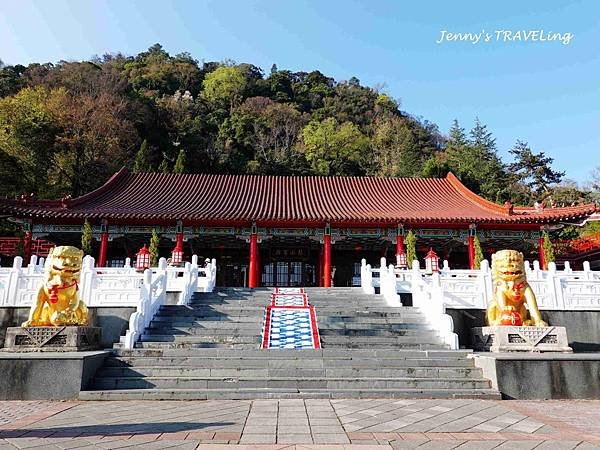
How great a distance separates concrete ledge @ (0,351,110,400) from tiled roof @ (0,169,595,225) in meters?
9.25

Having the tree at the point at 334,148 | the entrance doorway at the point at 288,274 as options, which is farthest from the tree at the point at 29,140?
the tree at the point at 334,148

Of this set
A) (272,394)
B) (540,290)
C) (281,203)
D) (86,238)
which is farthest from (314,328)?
(86,238)

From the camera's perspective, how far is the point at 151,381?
20.8ft

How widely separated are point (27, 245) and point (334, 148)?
33.6 m

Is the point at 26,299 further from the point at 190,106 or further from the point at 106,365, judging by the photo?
the point at 190,106

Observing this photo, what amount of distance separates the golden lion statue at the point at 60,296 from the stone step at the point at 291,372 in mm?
1193

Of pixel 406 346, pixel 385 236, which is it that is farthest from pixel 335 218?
pixel 406 346

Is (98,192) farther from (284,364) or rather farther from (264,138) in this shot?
(264,138)

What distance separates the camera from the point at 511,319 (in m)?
7.26

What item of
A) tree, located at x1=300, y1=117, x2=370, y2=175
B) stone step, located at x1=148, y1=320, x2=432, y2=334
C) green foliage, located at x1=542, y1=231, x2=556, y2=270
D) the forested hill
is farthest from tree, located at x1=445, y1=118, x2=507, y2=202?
stone step, located at x1=148, y1=320, x2=432, y2=334

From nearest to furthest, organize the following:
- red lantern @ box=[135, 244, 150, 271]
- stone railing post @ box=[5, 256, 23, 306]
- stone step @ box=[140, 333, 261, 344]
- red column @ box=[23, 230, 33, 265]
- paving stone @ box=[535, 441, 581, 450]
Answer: paving stone @ box=[535, 441, 581, 450] → stone step @ box=[140, 333, 261, 344] → stone railing post @ box=[5, 256, 23, 306] → red lantern @ box=[135, 244, 150, 271] → red column @ box=[23, 230, 33, 265]

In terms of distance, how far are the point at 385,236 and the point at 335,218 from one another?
86.4 inches

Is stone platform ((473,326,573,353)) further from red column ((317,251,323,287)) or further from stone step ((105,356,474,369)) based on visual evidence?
red column ((317,251,323,287))

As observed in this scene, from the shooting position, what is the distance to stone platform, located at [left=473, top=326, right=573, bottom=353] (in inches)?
264
